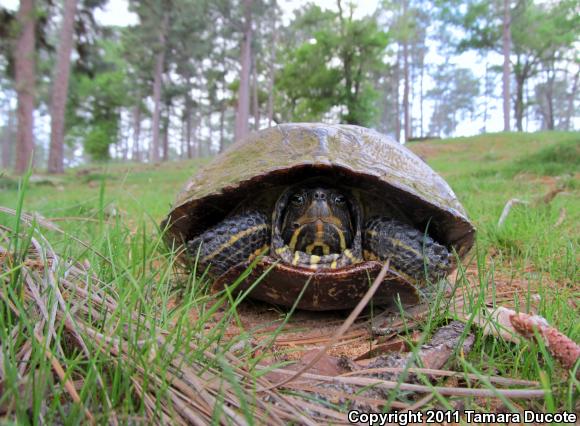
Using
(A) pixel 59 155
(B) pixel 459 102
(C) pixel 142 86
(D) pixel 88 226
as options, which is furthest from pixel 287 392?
(B) pixel 459 102

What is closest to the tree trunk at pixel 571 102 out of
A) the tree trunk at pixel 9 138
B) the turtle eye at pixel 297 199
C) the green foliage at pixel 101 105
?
the green foliage at pixel 101 105

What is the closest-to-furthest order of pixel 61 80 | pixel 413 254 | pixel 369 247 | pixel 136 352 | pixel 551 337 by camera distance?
pixel 136 352
pixel 551 337
pixel 413 254
pixel 369 247
pixel 61 80

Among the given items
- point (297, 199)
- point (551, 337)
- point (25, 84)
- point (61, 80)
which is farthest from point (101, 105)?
point (551, 337)

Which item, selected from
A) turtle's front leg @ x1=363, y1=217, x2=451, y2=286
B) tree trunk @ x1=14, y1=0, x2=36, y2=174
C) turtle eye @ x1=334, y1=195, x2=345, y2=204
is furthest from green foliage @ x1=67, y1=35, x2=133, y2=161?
turtle's front leg @ x1=363, y1=217, x2=451, y2=286

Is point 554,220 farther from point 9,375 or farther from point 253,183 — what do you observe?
point 9,375

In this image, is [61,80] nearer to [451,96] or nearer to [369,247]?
[369,247]

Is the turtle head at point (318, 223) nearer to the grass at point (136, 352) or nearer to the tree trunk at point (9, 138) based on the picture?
the grass at point (136, 352)

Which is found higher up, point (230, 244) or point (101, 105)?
point (101, 105)

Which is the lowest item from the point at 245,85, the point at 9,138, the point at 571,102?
the point at 245,85
